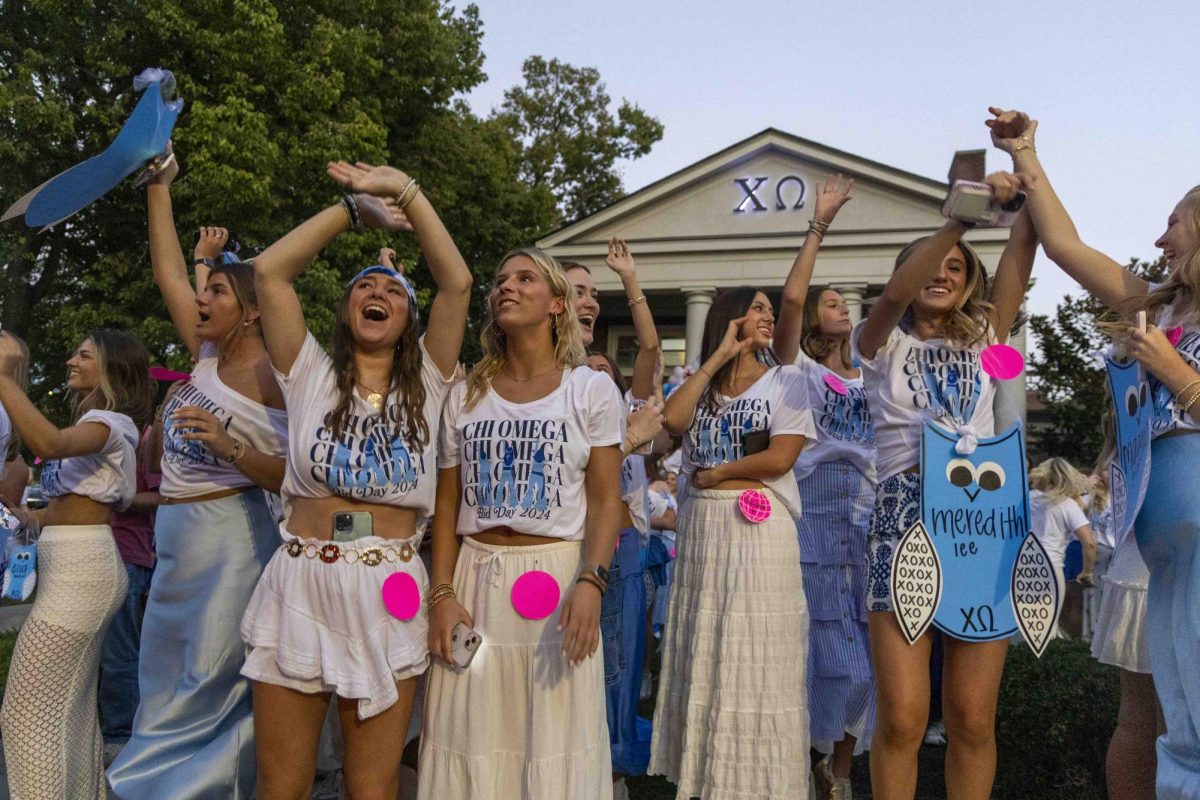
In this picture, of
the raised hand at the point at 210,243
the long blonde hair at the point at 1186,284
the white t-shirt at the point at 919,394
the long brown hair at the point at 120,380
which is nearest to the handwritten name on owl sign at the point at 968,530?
the white t-shirt at the point at 919,394

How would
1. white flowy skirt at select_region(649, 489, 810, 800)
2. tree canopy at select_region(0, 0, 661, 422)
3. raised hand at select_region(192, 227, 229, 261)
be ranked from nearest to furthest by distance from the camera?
white flowy skirt at select_region(649, 489, 810, 800), raised hand at select_region(192, 227, 229, 261), tree canopy at select_region(0, 0, 661, 422)

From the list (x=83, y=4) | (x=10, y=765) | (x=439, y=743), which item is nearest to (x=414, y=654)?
(x=439, y=743)

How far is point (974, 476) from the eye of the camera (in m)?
3.46

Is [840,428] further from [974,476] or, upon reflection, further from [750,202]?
[750,202]

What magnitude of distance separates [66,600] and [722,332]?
2.91m

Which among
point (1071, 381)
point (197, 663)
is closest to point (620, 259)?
point (197, 663)

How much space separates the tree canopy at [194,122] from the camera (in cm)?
1689

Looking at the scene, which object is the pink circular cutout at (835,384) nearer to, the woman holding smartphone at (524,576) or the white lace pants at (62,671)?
the woman holding smartphone at (524,576)

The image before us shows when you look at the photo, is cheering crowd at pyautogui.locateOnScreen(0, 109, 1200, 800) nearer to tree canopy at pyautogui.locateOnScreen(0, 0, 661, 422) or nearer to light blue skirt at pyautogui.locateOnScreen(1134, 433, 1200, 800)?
light blue skirt at pyautogui.locateOnScreen(1134, 433, 1200, 800)

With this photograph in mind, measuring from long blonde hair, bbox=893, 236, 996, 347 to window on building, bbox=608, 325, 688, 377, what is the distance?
78.5ft

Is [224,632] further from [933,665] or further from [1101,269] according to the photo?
[933,665]

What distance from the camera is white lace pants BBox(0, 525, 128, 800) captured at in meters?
3.89

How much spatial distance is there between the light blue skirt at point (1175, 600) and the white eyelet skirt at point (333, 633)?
2.14 meters

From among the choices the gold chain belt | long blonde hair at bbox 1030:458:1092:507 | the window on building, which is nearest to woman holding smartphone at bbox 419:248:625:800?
the gold chain belt
